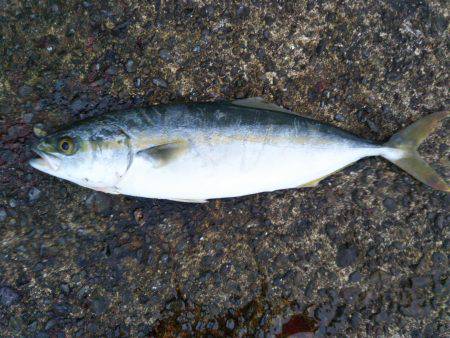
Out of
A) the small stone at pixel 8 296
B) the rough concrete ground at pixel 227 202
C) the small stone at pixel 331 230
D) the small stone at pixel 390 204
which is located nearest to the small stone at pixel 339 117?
the rough concrete ground at pixel 227 202

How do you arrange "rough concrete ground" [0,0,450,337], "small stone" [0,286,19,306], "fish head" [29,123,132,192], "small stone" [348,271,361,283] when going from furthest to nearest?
"small stone" [348,271,361,283], "rough concrete ground" [0,0,450,337], "small stone" [0,286,19,306], "fish head" [29,123,132,192]

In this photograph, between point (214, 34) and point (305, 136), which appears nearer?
point (305, 136)

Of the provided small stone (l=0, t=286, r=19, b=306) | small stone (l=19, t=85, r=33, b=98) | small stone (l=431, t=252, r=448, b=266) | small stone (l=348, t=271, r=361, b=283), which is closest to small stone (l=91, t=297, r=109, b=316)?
small stone (l=0, t=286, r=19, b=306)

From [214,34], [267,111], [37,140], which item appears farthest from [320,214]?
[37,140]

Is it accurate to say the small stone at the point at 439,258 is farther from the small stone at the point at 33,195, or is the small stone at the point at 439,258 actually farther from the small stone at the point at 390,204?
the small stone at the point at 33,195

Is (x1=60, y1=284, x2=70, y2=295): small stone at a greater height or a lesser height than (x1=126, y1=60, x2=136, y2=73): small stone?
lesser

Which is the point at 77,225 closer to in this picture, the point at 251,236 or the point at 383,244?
the point at 251,236

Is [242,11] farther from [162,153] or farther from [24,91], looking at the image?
[24,91]

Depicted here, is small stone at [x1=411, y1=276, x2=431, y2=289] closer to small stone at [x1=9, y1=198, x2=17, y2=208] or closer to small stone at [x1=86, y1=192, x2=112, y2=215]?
small stone at [x1=86, y1=192, x2=112, y2=215]

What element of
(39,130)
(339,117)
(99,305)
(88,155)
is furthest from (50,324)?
(339,117)
